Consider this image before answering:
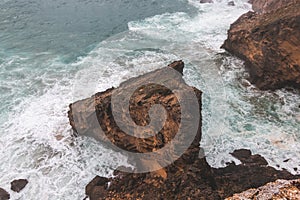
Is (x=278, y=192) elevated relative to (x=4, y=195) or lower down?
elevated

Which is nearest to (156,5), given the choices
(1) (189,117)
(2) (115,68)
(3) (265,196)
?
(2) (115,68)

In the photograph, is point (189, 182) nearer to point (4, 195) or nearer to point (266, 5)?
point (4, 195)

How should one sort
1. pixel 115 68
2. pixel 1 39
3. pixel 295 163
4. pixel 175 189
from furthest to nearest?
1. pixel 1 39
2. pixel 115 68
3. pixel 295 163
4. pixel 175 189

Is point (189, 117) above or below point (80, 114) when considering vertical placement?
above

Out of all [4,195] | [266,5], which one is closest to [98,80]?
[4,195]

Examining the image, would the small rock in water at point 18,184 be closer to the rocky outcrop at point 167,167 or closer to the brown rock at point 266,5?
the rocky outcrop at point 167,167

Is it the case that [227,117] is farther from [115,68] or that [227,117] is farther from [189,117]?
[115,68]

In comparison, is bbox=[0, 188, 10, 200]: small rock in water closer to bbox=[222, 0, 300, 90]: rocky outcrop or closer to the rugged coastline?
the rugged coastline
